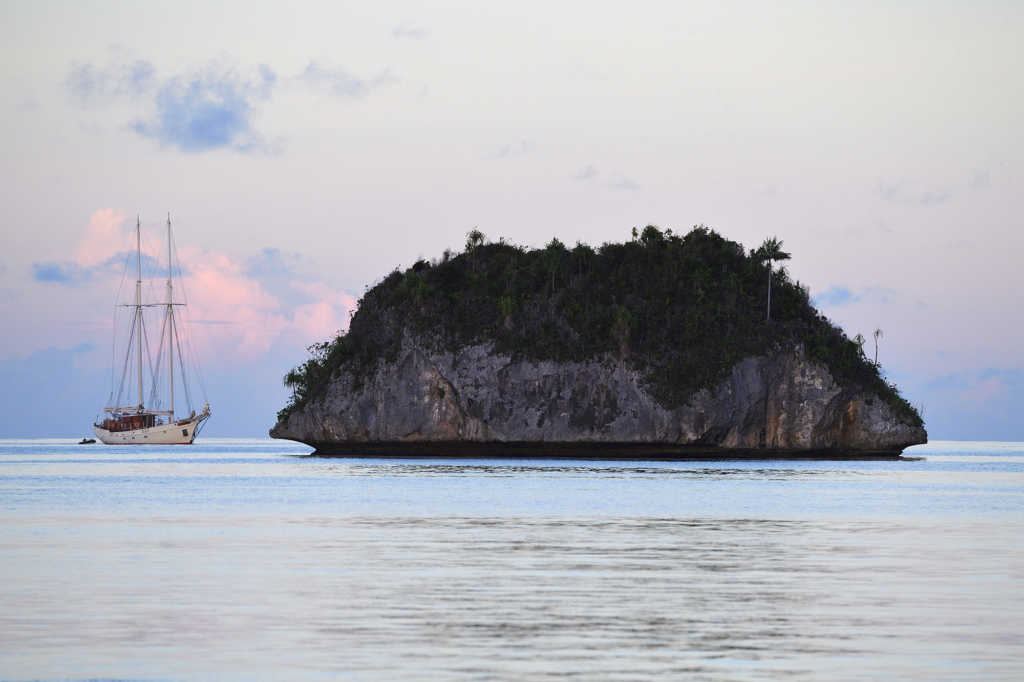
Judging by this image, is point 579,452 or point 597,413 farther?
point 579,452

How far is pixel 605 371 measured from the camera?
99.1m

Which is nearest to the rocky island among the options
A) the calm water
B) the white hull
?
the white hull

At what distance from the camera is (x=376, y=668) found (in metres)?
12.9

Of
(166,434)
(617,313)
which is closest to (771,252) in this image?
(617,313)

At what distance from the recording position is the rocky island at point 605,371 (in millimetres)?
97375

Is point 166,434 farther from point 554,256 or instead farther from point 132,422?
point 554,256

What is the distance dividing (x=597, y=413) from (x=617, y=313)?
9560 millimetres

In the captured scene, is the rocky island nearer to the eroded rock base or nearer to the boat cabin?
the eroded rock base

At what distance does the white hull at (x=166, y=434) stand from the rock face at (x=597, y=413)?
168ft

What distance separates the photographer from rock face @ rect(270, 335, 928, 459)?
96875 mm

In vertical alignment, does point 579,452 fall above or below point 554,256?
below

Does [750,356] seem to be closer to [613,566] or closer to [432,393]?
[432,393]

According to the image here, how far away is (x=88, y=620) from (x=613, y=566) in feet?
33.4

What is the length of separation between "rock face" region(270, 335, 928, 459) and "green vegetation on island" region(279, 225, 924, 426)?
50.8 inches
